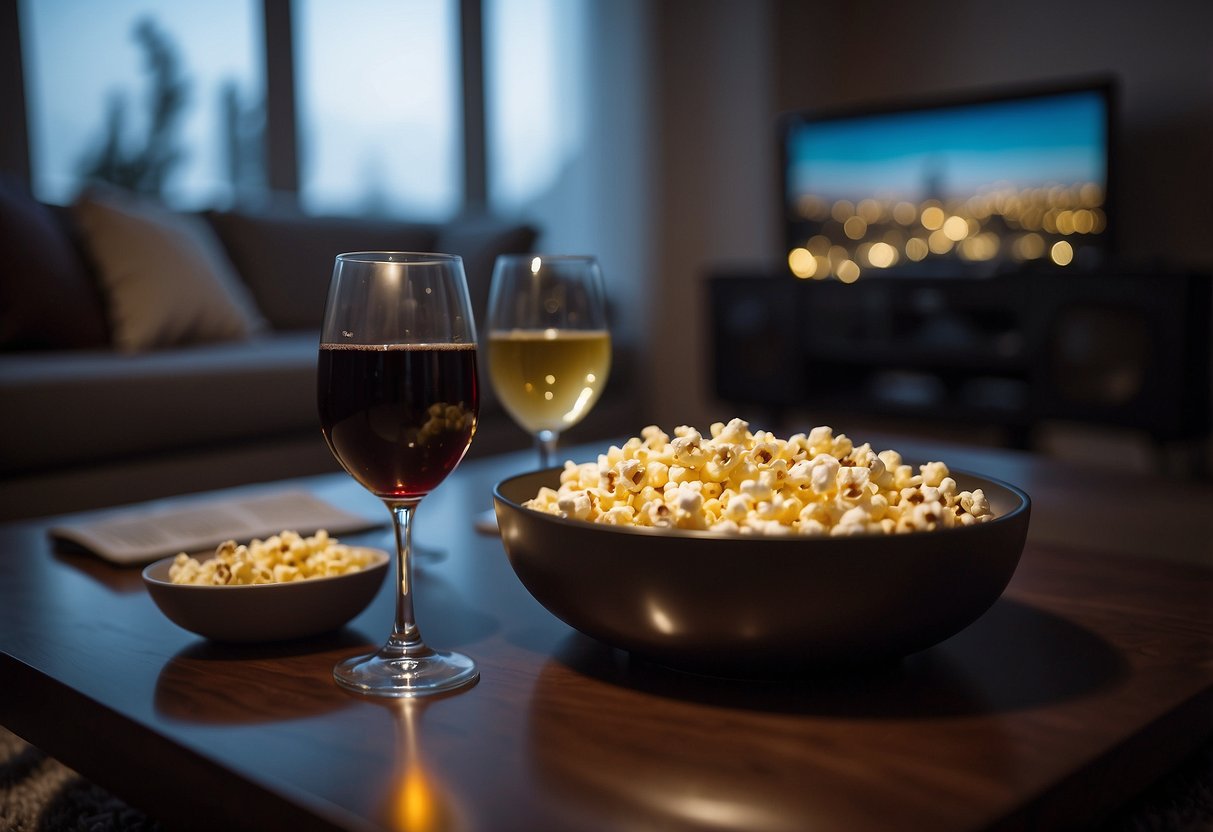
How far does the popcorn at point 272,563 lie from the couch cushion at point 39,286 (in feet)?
6.89

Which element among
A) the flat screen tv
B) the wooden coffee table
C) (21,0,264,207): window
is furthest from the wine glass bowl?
(21,0,264,207): window

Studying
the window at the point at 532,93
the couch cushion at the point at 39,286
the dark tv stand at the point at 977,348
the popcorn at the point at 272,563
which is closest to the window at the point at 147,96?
the couch cushion at the point at 39,286

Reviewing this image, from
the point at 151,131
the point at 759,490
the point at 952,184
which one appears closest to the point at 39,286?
the point at 151,131

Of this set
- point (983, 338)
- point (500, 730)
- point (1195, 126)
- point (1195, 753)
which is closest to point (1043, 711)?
point (1195, 753)

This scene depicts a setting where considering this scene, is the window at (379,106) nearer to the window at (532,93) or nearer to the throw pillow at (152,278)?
the window at (532,93)

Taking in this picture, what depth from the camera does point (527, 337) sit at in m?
1.06

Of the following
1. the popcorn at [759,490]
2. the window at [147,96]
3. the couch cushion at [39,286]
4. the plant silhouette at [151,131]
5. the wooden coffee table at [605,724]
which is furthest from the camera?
the plant silhouette at [151,131]

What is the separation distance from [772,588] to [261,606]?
352mm

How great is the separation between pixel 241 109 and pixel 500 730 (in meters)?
4.21

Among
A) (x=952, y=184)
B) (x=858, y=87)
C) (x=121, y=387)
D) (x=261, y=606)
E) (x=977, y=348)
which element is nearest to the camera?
(x=261, y=606)

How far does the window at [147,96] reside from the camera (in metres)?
3.78

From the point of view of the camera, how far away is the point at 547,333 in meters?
1.06

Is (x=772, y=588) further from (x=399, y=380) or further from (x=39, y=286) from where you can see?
(x=39, y=286)

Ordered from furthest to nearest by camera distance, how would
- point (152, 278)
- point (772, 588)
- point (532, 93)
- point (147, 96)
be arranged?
point (532, 93) → point (147, 96) → point (152, 278) → point (772, 588)
